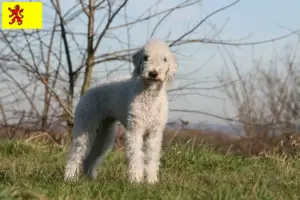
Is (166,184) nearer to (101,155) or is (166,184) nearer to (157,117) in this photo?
(157,117)

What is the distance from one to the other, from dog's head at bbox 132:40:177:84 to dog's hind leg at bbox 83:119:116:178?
0.91m

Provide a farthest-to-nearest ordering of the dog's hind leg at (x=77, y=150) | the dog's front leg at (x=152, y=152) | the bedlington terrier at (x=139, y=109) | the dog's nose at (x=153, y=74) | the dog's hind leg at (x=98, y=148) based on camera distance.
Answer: the dog's hind leg at (x=98, y=148), the dog's hind leg at (x=77, y=150), the dog's front leg at (x=152, y=152), the bedlington terrier at (x=139, y=109), the dog's nose at (x=153, y=74)

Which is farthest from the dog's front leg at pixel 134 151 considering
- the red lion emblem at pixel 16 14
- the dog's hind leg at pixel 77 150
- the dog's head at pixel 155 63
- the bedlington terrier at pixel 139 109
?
the red lion emblem at pixel 16 14

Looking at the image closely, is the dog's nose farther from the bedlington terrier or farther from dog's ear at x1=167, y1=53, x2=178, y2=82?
dog's ear at x1=167, y1=53, x2=178, y2=82

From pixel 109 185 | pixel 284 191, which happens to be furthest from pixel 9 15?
pixel 284 191

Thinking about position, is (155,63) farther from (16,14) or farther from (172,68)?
(16,14)

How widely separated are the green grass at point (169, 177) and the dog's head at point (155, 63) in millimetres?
813

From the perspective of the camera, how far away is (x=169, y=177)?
4.84 m

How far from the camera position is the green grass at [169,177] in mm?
3322

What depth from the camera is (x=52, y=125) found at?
790cm

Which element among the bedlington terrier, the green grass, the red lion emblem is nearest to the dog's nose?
the bedlington terrier

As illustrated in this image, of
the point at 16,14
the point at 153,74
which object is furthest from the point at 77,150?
the point at 16,14

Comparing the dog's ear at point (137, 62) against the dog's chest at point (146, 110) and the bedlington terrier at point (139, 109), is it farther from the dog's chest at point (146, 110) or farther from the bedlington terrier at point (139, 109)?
the dog's chest at point (146, 110)

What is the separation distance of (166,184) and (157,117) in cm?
61
